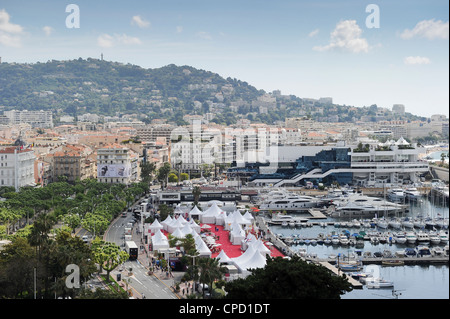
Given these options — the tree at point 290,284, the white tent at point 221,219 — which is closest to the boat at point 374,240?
the white tent at point 221,219

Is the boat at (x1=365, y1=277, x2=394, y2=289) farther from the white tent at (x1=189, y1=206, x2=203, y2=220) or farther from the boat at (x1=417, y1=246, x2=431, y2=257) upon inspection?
the white tent at (x1=189, y1=206, x2=203, y2=220)

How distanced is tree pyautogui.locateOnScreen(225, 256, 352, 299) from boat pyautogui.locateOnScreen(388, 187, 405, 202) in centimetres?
1260

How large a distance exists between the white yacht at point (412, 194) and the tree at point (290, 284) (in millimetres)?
12451

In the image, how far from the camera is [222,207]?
15.1m

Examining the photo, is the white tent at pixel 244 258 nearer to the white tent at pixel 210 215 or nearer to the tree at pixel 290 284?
the tree at pixel 290 284

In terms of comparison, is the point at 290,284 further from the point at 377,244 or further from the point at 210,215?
the point at 210,215

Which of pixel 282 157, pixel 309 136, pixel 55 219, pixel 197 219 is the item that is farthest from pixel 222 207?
pixel 309 136

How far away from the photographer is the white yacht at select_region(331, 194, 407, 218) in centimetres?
1569

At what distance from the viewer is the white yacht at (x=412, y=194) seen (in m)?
17.5

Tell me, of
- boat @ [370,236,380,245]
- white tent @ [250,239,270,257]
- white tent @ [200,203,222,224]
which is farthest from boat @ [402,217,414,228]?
white tent @ [250,239,270,257]

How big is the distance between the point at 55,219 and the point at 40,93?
36682 millimetres

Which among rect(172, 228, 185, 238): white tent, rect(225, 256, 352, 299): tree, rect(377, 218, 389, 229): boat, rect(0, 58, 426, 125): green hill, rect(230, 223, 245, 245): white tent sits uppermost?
rect(0, 58, 426, 125): green hill

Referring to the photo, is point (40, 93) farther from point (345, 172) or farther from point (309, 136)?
point (345, 172)

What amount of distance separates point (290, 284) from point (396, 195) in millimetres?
13179
